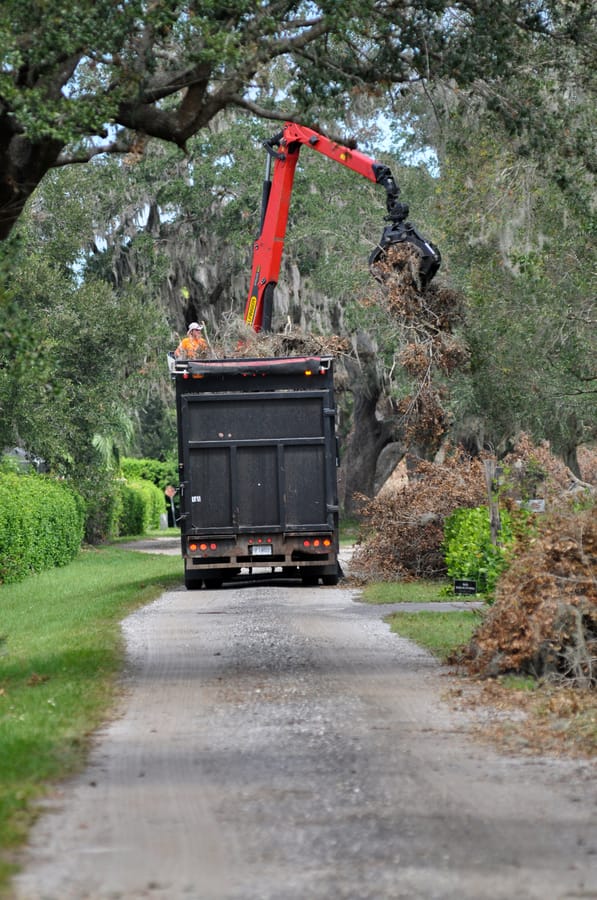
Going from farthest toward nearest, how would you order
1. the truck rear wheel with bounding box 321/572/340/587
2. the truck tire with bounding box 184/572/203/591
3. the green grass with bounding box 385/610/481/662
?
the truck rear wheel with bounding box 321/572/340/587 < the truck tire with bounding box 184/572/203/591 < the green grass with bounding box 385/610/481/662

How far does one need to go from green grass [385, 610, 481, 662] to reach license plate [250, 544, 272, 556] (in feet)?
13.6

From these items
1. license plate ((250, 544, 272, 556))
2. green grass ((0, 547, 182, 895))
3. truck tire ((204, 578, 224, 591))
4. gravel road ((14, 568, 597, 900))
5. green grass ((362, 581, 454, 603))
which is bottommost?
gravel road ((14, 568, 597, 900))

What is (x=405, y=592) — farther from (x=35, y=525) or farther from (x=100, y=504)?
(x=100, y=504)

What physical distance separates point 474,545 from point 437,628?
3282 millimetres

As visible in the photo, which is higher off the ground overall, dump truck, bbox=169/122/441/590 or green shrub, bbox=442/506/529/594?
dump truck, bbox=169/122/441/590

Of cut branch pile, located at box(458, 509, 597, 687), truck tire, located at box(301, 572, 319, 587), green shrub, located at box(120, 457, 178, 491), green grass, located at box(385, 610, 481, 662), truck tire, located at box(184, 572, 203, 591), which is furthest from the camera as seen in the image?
green shrub, located at box(120, 457, 178, 491)

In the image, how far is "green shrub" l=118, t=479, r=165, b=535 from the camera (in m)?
46.5

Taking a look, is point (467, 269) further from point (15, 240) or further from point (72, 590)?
point (15, 240)

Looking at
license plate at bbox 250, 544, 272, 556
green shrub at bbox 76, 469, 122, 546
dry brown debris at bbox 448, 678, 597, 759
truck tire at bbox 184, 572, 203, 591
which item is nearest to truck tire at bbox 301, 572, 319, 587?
license plate at bbox 250, 544, 272, 556

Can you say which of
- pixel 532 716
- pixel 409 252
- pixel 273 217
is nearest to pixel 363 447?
pixel 273 217

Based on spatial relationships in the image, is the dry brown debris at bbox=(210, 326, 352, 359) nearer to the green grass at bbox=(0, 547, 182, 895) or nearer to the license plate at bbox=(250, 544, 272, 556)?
the license plate at bbox=(250, 544, 272, 556)

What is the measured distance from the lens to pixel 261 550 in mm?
20984

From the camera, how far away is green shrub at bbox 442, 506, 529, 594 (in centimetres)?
1707

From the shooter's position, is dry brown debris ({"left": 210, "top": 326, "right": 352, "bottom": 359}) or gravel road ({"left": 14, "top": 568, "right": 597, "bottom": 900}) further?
dry brown debris ({"left": 210, "top": 326, "right": 352, "bottom": 359})
